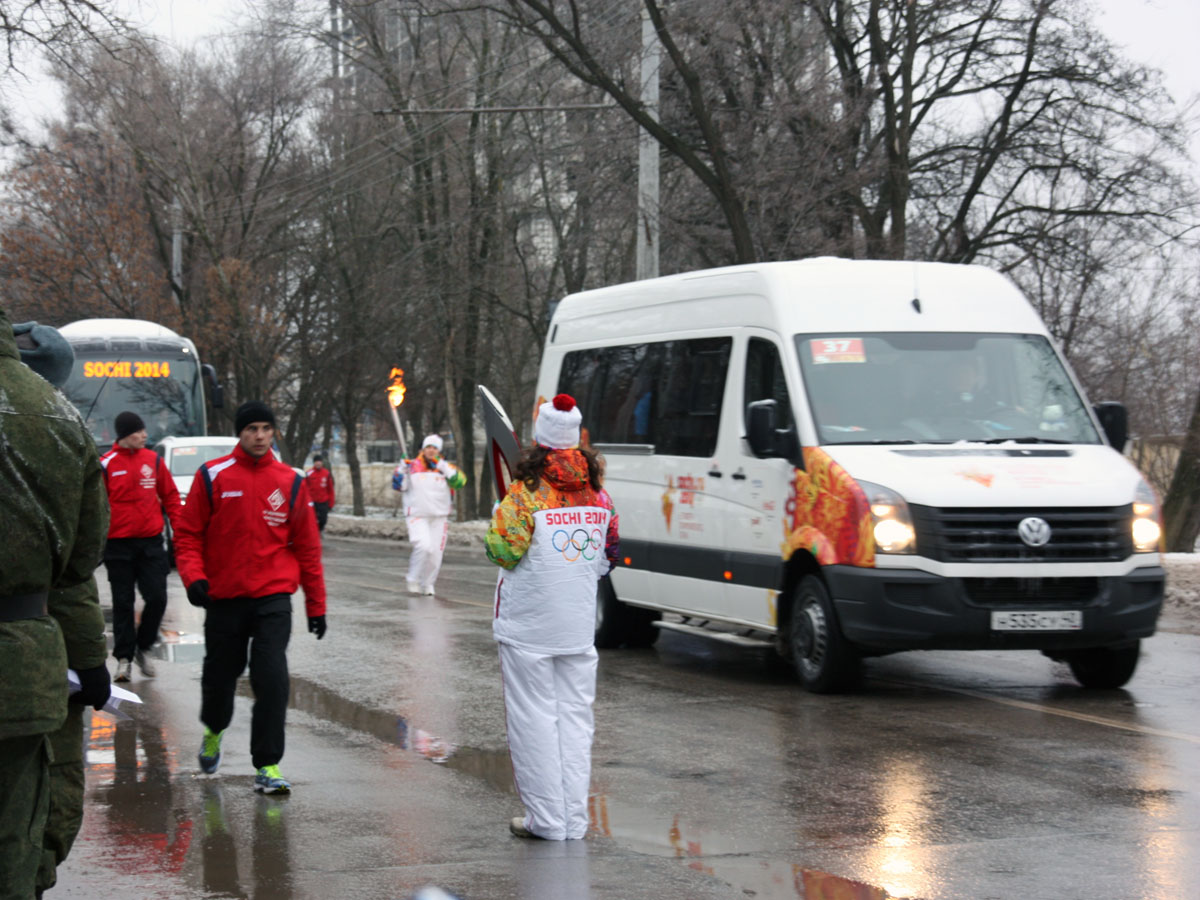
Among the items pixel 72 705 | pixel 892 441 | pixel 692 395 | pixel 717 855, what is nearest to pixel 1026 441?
pixel 892 441

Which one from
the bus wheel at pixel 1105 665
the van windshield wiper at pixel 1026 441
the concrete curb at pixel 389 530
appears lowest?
A: the concrete curb at pixel 389 530

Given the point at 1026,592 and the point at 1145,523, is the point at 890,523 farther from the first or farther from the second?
the point at 1145,523

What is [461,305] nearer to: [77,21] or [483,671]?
[77,21]

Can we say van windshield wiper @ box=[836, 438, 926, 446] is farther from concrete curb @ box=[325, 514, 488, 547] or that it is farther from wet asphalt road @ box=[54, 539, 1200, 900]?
concrete curb @ box=[325, 514, 488, 547]

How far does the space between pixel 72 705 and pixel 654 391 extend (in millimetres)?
7976

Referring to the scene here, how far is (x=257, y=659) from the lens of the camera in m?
7.00

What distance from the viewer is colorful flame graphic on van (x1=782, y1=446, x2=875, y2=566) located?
9.16 m

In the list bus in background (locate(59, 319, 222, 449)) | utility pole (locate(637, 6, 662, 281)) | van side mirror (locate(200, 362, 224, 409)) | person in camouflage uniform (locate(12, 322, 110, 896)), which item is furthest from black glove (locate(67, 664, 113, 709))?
bus in background (locate(59, 319, 222, 449))

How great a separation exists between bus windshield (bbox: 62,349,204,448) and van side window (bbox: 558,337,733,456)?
15968 mm

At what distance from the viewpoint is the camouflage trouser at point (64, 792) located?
162 inches

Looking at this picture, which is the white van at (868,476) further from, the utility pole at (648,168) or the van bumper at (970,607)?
the utility pole at (648,168)

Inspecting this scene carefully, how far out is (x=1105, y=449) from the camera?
9867 millimetres

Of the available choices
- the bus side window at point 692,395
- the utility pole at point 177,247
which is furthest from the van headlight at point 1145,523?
the utility pole at point 177,247

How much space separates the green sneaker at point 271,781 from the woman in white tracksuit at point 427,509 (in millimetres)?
10134
